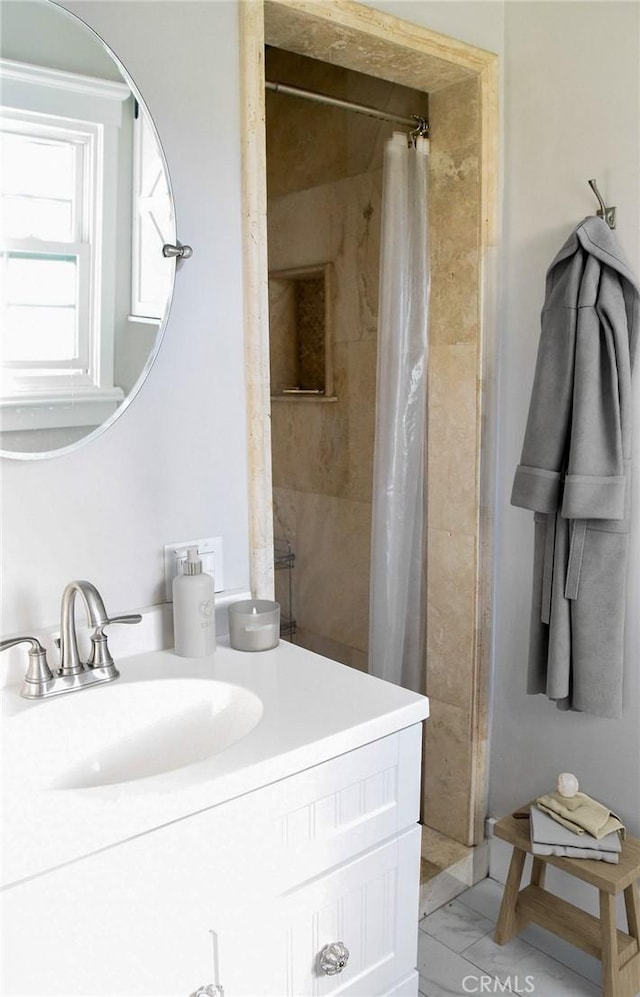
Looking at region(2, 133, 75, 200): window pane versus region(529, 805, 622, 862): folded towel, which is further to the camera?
region(529, 805, 622, 862): folded towel

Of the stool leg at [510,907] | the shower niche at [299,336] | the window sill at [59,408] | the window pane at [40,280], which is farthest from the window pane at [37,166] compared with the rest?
the stool leg at [510,907]

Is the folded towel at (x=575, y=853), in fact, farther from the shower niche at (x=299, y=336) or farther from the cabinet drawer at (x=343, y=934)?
the shower niche at (x=299, y=336)

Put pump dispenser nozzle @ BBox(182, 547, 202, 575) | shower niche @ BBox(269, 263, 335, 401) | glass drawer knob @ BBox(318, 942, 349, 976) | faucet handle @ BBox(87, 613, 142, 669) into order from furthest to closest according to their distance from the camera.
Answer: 1. shower niche @ BBox(269, 263, 335, 401)
2. pump dispenser nozzle @ BBox(182, 547, 202, 575)
3. faucet handle @ BBox(87, 613, 142, 669)
4. glass drawer knob @ BBox(318, 942, 349, 976)

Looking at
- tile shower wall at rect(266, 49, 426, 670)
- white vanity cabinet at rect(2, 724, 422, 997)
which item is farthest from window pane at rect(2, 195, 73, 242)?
tile shower wall at rect(266, 49, 426, 670)

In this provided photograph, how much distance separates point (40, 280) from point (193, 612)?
59 cm

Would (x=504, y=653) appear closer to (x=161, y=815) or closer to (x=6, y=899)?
(x=161, y=815)

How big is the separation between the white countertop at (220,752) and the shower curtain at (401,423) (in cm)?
73

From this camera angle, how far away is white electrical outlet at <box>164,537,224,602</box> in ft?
4.89

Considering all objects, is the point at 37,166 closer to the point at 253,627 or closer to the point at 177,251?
the point at 177,251

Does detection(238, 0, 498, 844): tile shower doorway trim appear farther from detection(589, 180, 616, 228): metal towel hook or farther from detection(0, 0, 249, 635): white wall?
detection(589, 180, 616, 228): metal towel hook

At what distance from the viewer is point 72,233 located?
1.32m

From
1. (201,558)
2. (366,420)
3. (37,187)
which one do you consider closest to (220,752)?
(201,558)

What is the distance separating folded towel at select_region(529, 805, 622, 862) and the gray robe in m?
0.26

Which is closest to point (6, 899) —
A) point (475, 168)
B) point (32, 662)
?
point (32, 662)
